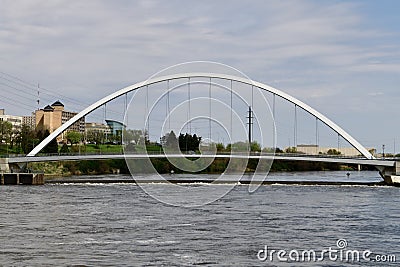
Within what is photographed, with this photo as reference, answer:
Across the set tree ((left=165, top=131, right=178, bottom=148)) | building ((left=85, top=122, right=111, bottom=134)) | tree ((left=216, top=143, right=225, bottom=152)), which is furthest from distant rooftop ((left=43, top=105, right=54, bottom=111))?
tree ((left=165, top=131, right=178, bottom=148))

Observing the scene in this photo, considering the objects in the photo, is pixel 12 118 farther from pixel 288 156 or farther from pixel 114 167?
pixel 288 156

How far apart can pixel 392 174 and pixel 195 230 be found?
38007mm

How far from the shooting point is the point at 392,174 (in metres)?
61.5

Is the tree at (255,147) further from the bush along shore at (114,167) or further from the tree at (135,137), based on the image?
the tree at (135,137)

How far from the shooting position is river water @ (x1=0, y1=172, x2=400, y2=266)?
68.5ft

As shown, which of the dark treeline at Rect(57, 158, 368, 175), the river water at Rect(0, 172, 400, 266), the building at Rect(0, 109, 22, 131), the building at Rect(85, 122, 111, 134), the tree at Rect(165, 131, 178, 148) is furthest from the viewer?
the building at Rect(0, 109, 22, 131)

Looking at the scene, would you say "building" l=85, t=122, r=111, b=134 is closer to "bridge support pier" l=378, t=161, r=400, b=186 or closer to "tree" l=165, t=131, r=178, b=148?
"tree" l=165, t=131, r=178, b=148

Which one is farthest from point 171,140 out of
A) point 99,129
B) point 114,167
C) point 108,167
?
point 99,129

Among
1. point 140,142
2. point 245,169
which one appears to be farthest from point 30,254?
point 245,169

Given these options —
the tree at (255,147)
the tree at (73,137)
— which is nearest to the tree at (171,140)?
the tree at (255,147)

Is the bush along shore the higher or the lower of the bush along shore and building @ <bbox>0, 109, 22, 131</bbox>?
the lower

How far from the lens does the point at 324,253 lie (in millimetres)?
21766

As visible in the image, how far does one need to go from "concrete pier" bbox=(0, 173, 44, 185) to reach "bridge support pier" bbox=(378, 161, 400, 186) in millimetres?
27986

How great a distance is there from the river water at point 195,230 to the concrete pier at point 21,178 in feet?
57.5
